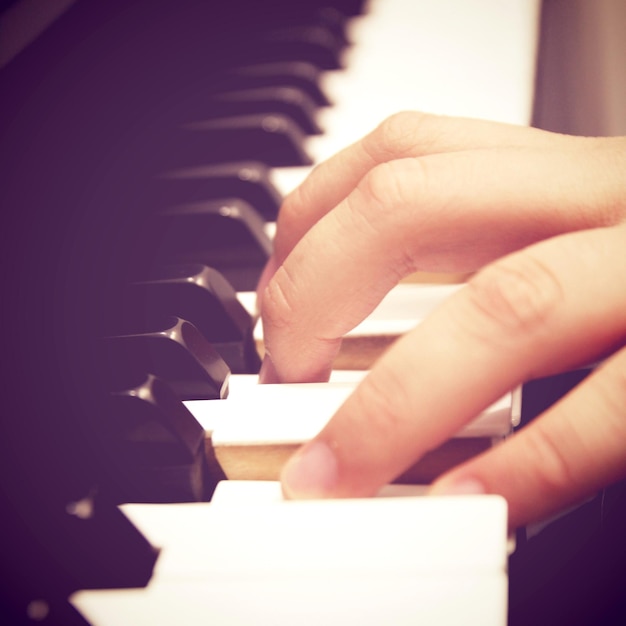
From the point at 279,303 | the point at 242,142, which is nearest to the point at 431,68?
the point at 242,142

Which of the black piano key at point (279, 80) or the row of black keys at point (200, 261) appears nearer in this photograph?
the row of black keys at point (200, 261)

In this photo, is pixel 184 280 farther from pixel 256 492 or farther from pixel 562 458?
pixel 562 458

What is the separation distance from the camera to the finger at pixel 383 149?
761mm

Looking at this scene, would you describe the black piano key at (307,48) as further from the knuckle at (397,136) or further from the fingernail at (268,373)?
the fingernail at (268,373)

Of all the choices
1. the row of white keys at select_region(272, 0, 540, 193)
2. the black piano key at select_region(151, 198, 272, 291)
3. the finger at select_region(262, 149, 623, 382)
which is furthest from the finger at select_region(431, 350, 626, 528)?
the row of white keys at select_region(272, 0, 540, 193)

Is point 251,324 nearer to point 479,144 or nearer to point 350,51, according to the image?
point 479,144

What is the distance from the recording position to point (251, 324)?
2.54 ft

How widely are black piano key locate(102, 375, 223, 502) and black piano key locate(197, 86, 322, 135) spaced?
55 cm

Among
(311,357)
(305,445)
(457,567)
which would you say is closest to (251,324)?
(311,357)

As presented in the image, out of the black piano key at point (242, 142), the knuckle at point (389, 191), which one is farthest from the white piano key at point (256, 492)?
the black piano key at point (242, 142)

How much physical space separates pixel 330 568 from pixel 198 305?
340mm

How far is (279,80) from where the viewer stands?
1092 mm

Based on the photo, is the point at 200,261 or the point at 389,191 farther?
the point at 200,261

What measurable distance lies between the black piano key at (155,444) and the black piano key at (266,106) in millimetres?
549
